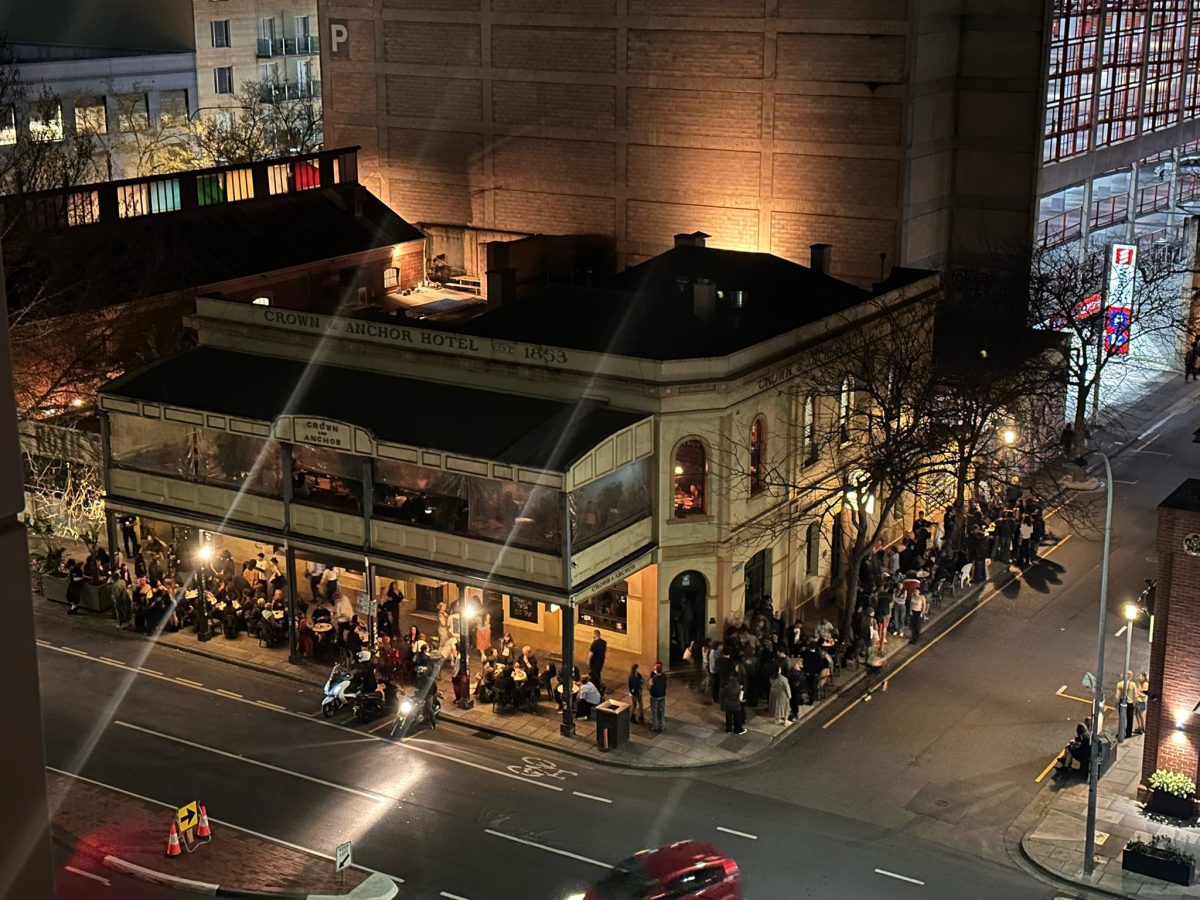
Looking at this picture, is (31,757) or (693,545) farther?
(693,545)

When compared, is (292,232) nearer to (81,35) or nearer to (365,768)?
(365,768)

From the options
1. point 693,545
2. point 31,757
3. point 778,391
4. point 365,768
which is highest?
point 31,757

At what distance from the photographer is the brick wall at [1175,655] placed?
28.1m

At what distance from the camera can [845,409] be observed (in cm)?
4112

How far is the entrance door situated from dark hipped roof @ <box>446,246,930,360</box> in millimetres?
5365

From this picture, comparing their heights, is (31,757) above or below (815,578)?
above

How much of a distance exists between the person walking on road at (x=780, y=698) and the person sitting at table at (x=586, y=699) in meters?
3.82

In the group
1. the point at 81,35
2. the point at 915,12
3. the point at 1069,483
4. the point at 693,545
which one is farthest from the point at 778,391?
the point at 81,35

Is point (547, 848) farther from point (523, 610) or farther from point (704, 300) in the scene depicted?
point (704, 300)

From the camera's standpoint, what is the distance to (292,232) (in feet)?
185

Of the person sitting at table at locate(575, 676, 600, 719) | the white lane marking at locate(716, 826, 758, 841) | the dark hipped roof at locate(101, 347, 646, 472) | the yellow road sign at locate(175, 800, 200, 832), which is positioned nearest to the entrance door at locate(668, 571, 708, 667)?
the person sitting at table at locate(575, 676, 600, 719)

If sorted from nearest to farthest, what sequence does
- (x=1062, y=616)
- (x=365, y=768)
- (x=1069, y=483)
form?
(x=365, y=768) < (x=1062, y=616) < (x=1069, y=483)

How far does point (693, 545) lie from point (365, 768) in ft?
31.2

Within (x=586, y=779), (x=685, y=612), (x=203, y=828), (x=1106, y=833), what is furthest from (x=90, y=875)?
(x=1106, y=833)
